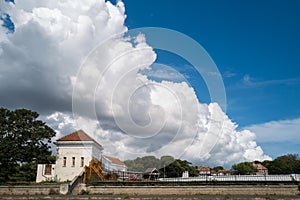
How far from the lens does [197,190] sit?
19203 millimetres

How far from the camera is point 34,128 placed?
3850cm

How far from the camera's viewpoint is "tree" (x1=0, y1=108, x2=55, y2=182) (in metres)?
35.6

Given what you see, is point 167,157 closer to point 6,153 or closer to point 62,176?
point 62,176

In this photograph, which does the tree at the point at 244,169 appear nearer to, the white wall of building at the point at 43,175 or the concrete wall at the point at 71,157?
the concrete wall at the point at 71,157

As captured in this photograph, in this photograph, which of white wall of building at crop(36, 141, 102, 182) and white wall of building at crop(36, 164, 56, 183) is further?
white wall of building at crop(36, 141, 102, 182)

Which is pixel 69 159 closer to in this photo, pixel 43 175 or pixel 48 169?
pixel 48 169

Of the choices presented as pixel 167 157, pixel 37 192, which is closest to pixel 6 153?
pixel 37 192

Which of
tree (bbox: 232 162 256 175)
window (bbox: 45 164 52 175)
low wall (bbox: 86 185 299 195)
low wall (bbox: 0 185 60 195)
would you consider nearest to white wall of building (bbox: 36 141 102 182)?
window (bbox: 45 164 52 175)

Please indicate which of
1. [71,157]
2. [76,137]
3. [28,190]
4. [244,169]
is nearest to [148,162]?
[28,190]

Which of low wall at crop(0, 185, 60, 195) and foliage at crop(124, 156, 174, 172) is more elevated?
foliage at crop(124, 156, 174, 172)

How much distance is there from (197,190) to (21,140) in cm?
2793

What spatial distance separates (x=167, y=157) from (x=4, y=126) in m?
27.9

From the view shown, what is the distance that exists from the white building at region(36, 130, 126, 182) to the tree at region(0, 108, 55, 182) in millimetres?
3424

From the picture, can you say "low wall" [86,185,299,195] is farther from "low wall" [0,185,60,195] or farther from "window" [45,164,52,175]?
"window" [45,164,52,175]
